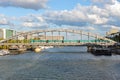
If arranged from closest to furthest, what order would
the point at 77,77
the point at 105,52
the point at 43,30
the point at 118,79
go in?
the point at 118,79, the point at 77,77, the point at 105,52, the point at 43,30

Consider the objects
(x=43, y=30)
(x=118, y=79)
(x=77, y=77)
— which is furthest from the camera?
(x=43, y=30)

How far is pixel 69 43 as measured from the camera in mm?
142000

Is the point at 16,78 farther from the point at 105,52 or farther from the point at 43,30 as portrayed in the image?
the point at 43,30

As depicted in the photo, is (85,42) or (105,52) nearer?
(105,52)

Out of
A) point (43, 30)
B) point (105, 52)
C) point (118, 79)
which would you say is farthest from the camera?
point (43, 30)

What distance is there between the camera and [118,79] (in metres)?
44.8

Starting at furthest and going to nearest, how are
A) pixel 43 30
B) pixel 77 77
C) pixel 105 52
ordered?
pixel 43 30, pixel 105 52, pixel 77 77

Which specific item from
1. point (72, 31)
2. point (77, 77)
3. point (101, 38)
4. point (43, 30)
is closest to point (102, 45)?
point (101, 38)

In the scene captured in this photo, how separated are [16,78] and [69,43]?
9554 centimetres

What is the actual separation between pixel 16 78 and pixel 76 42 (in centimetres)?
10042

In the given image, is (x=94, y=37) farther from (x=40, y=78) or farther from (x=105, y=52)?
(x=40, y=78)

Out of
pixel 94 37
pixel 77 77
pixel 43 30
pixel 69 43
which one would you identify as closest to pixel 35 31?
pixel 43 30

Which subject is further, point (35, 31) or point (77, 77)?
point (35, 31)

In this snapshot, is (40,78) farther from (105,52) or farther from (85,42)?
(85,42)
